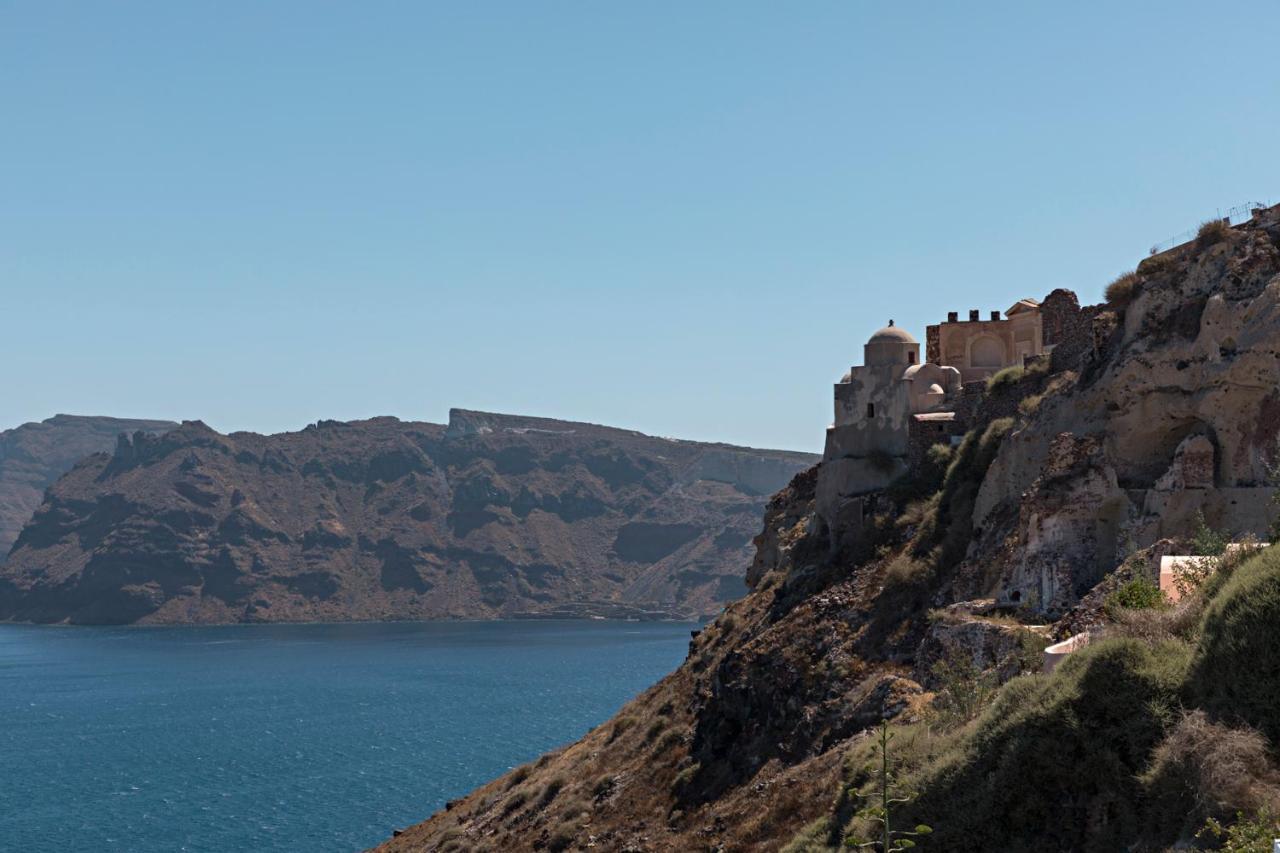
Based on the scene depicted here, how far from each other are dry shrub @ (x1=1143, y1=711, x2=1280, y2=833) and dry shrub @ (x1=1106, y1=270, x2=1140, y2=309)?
796 inches

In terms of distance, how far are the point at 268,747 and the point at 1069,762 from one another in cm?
10820

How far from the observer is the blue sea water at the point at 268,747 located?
282ft

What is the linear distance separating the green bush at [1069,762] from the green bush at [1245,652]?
0.54 meters

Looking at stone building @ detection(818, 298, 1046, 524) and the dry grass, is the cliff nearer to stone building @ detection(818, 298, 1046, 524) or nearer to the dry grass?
the dry grass

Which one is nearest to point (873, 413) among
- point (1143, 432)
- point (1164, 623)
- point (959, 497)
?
point (959, 497)

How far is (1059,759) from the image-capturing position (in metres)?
18.3

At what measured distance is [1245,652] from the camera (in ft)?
55.2

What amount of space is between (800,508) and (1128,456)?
25.0 m

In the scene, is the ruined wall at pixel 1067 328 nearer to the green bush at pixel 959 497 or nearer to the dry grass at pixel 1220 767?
the green bush at pixel 959 497

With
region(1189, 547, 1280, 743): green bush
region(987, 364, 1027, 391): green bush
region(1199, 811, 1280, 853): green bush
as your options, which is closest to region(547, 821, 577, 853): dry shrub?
region(987, 364, 1027, 391): green bush

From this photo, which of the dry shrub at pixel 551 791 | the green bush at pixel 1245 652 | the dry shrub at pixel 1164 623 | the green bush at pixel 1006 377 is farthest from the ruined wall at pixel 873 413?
the green bush at pixel 1245 652

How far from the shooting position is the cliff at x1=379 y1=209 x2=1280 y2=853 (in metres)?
Result: 17.6

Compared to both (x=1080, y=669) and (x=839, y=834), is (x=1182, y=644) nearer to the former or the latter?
(x=1080, y=669)

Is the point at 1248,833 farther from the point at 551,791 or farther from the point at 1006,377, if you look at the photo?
the point at 551,791
